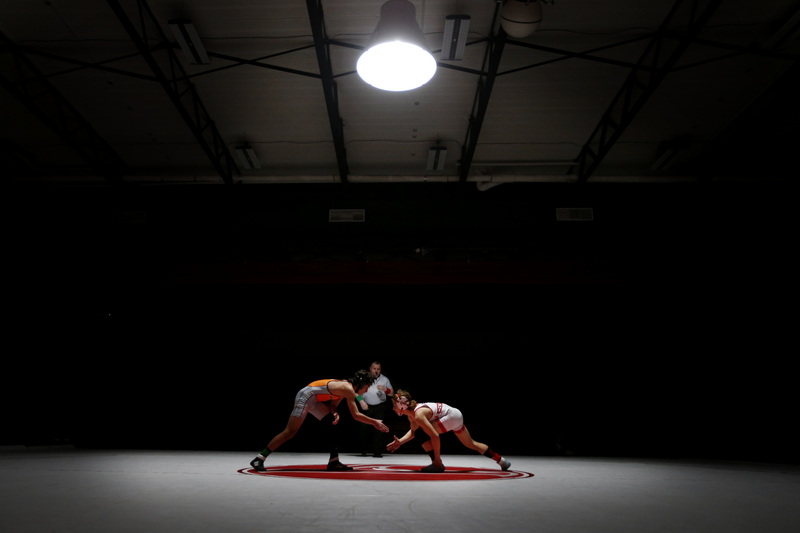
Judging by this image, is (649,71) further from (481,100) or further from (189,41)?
(189,41)

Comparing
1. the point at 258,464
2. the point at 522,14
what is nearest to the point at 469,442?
the point at 258,464

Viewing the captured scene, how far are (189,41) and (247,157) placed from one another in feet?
9.79

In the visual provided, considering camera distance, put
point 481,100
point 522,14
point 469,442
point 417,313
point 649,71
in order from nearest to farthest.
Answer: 1. point 522,14
2. point 469,442
3. point 649,71
4. point 481,100
5. point 417,313

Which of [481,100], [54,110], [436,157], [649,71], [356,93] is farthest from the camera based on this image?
[436,157]

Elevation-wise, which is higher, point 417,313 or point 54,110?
point 54,110

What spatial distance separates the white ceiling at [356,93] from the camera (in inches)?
290

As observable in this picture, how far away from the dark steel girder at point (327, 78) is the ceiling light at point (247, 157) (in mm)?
1608

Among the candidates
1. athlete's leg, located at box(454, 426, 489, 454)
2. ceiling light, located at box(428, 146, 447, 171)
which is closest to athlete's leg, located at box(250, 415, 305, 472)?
athlete's leg, located at box(454, 426, 489, 454)

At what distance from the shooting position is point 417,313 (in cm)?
1218

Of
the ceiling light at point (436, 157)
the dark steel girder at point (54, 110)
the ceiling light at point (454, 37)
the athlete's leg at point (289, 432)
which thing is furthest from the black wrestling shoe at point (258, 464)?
the dark steel girder at point (54, 110)

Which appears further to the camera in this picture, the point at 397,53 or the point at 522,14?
the point at 522,14

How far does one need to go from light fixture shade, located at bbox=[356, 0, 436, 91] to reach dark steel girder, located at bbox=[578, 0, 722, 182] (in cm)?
403

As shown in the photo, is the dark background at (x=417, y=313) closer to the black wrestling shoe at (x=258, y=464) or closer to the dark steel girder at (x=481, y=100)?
the dark steel girder at (x=481, y=100)

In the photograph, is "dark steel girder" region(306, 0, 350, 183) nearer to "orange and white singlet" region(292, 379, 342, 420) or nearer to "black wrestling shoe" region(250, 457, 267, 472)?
"orange and white singlet" region(292, 379, 342, 420)
